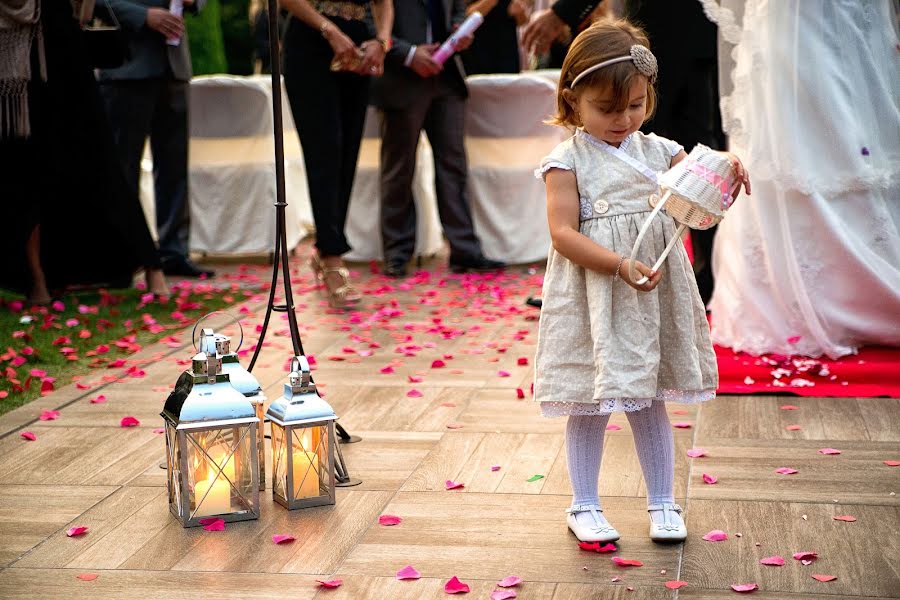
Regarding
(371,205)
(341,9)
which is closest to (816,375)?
(341,9)

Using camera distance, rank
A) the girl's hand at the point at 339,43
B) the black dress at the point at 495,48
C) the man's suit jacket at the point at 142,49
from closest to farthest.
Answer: the girl's hand at the point at 339,43 < the man's suit jacket at the point at 142,49 < the black dress at the point at 495,48

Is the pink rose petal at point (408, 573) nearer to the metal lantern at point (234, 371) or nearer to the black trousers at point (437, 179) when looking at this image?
the metal lantern at point (234, 371)

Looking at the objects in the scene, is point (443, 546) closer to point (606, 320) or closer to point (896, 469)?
point (606, 320)

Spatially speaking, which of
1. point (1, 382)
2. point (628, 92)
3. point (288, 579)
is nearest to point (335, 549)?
point (288, 579)

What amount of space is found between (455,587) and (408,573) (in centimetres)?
11

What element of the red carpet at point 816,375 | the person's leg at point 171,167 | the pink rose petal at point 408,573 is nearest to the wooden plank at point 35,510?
the pink rose petal at point 408,573

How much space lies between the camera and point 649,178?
2.31m

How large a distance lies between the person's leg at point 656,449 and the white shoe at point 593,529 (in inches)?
4.2

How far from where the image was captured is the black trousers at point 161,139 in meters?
5.47

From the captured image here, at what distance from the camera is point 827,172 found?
12.3 feet

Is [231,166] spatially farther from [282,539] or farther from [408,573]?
[408,573]

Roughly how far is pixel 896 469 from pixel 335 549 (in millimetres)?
1298

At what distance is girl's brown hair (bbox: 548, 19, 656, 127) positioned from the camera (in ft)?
7.25

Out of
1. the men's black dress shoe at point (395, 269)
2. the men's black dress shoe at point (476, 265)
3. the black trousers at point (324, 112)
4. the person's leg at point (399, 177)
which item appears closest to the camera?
the black trousers at point (324, 112)
